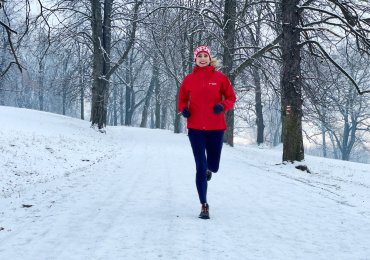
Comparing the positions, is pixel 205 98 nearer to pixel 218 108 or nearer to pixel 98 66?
pixel 218 108

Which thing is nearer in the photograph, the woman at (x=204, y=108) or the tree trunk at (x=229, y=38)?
the woman at (x=204, y=108)

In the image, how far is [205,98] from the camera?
→ 16.9 ft

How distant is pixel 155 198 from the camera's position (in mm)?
6234

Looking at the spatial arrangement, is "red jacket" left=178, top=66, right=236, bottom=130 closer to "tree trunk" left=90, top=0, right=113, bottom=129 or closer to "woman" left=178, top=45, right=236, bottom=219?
"woman" left=178, top=45, right=236, bottom=219

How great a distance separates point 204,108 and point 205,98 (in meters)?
0.13

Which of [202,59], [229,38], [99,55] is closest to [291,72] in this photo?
[229,38]

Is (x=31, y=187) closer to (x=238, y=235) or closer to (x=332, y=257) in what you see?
(x=238, y=235)

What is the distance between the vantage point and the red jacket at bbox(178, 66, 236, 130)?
16.8ft

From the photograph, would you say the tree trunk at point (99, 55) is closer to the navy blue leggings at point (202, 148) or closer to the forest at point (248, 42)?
the forest at point (248, 42)

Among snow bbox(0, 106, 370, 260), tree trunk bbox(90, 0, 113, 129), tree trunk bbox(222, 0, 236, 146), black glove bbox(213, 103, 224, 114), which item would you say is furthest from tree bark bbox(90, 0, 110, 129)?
black glove bbox(213, 103, 224, 114)

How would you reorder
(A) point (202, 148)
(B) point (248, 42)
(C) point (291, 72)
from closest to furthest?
1. (A) point (202, 148)
2. (C) point (291, 72)
3. (B) point (248, 42)

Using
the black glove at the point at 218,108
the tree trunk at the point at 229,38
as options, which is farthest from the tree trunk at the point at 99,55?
the black glove at the point at 218,108

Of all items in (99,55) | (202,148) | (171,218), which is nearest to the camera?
(171,218)

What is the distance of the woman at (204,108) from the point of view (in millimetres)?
5109
